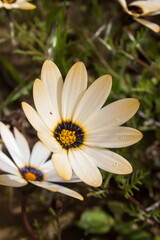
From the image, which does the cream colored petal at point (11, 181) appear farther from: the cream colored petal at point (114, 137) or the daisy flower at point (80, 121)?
the cream colored petal at point (114, 137)

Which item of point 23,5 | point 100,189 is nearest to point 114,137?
point 100,189

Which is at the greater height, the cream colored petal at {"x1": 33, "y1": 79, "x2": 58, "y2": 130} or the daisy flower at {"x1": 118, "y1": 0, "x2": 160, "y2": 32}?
the daisy flower at {"x1": 118, "y1": 0, "x2": 160, "y2": 32}

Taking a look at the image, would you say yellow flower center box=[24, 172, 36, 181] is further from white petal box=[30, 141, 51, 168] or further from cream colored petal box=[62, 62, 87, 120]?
cream colored petal box=[62, 62, 87, 120]

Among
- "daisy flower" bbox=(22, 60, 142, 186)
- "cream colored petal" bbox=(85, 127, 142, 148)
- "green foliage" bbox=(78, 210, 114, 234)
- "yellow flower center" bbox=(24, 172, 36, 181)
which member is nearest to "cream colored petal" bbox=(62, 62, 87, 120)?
"daisy flower" bbox=(22, 60, 142, 186)

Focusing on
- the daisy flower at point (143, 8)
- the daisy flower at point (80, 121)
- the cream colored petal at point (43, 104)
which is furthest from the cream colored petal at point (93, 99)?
the daisy flower at point (143, 8)

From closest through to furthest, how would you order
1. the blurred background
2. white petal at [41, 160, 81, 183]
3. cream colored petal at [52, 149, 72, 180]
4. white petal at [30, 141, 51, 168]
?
cream colored petal at [52, 149, 72, 180]
white petal at [41, 160, 81, 183]
white petal at [30, 141, 51, 168]
the blurred background

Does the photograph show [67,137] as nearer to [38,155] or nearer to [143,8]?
[38,155]
